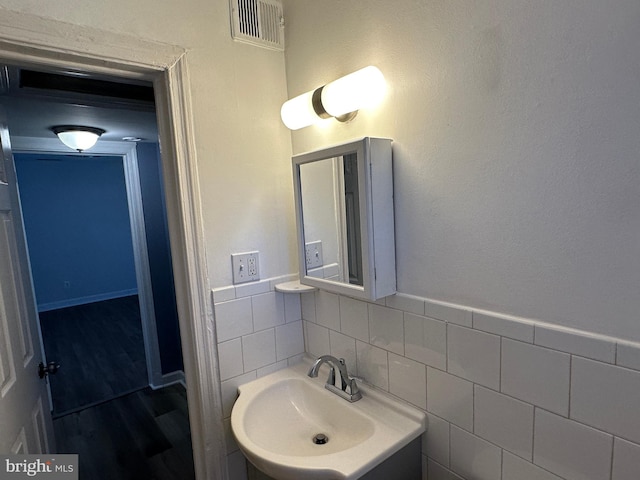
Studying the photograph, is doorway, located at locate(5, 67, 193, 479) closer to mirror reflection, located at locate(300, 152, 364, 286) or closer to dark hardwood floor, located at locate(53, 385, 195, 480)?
dark hardwood floor, located at locate(53, 385, 195, 480)

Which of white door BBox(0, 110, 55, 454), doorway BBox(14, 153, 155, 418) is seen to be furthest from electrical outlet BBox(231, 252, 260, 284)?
doorway BBox(14, 153, 155, 418)

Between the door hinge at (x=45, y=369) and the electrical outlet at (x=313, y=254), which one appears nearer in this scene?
the electrical outlet at (x=313, y=254)

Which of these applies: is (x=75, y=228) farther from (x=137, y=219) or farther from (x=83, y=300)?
(x=137, y=219)

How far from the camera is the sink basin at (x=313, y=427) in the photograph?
0.97 meters

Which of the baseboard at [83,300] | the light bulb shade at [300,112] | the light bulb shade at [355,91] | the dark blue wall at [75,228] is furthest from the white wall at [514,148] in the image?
the baseboard at [83,300]

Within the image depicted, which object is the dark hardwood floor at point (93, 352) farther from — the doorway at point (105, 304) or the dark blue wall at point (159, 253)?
the dark blue wall at point (159, 253)

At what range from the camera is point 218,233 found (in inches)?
52.2

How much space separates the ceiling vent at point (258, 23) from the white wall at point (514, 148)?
12.7 inches

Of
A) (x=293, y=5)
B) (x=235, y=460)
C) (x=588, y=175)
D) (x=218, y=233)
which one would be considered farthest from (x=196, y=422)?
(x=293, y=5)

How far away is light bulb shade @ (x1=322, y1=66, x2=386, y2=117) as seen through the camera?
1072 mm

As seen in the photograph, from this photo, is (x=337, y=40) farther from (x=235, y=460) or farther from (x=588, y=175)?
(x=235, y=460)

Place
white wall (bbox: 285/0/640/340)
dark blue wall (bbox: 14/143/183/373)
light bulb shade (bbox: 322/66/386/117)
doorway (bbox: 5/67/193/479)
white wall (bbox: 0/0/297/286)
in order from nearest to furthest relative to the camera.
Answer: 1. white wall (bbox: 285/0/640/340)
2. light bulb shade (bbox: 322/66/386/117)
3. white wall (bbox: 0/0/297/286)
4. doorway (bbox: 5/67/193/479)
5. dark blue wall (bbox: 14/143/183/373)

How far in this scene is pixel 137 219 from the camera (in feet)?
9.37

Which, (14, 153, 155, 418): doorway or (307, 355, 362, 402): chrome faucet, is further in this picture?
(14, 153, 155, 418): doorway
